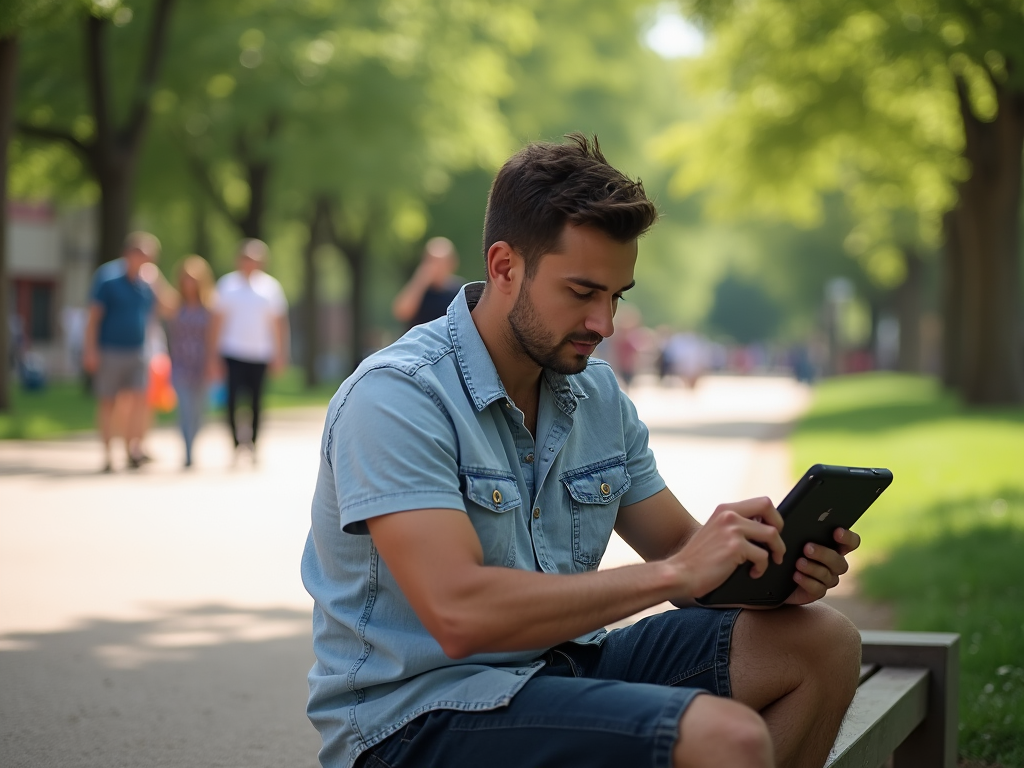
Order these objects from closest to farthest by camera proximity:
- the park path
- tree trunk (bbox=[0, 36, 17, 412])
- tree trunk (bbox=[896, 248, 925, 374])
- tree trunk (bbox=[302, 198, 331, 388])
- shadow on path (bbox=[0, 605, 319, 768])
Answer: shadow on path (bbox=[0, 605, 319, 768]) < the park path < tree trunk (bbox=[0, 36, 17, 412]) < tree trunk (bbox=[302, 198, 331, 388]) < tree trunk (bbox=[896, 248, 925, 374])

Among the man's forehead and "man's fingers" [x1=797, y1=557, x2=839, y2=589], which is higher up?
the man's forehead

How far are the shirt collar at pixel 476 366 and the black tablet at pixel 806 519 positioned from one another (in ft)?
1.70

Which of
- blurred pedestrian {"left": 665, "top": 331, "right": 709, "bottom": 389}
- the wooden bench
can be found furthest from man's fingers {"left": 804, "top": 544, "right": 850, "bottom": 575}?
blurred pedestrian {"left": 665, "top": 331, "right": 709, "bottom": 389}

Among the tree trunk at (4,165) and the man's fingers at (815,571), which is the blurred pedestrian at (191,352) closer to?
the tree trunk at (4,165)

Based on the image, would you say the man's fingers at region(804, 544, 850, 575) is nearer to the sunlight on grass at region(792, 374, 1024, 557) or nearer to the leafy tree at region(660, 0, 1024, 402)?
the sunlight on grass at region(792, 374, 1024, 557)

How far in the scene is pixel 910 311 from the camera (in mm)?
43594

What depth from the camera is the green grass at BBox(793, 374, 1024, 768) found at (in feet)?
15.9

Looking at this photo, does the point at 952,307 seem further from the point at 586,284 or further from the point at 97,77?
the point at 586,284

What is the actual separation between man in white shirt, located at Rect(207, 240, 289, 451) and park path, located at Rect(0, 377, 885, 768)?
0.68m

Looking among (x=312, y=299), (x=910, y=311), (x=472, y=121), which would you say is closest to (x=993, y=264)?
(x=472, y=121)

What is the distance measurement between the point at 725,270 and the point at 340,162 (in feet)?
233

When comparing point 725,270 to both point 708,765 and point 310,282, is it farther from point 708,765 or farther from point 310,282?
point 708,765

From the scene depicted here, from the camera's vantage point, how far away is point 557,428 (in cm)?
301

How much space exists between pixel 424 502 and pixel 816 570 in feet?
2.85
